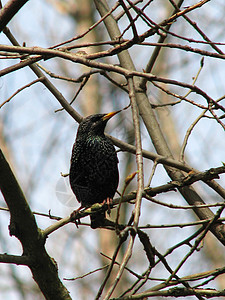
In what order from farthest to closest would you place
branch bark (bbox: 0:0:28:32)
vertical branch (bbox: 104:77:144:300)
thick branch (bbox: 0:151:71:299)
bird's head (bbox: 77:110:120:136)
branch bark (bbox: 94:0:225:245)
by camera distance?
bird's head (bbox: 77:110:120:136), branch bark (bbox: 94:0:225:245), thick branch (bbox: 0:151:71:299), branch bark (bbox: 0:0:28:32), vertical branch (bbox: 104:77:144:300)

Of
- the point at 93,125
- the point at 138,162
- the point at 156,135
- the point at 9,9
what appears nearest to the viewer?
the point at 138,162

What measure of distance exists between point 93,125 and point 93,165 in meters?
0.36

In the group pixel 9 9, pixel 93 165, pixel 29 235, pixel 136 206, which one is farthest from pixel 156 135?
pixel 136 206

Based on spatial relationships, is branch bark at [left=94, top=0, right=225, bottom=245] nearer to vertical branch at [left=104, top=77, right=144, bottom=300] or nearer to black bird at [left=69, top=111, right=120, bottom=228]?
black bird at [left=69, top=111, right=120, bottom=228]

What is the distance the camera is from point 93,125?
3.93 meters

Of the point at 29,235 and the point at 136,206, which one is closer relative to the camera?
the point at 136,206

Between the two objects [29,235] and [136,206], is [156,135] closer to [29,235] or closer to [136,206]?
[29,235]

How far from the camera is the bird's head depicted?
3.91m

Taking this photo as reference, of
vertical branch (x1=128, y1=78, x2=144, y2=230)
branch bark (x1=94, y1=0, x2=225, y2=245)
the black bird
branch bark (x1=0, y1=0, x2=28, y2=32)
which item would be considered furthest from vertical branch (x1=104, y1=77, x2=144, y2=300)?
the black bird

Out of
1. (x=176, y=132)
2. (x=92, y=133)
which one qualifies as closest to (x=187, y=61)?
(x=176, y=132)

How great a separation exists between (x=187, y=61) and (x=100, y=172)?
29.8 ft

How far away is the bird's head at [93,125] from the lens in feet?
12.8

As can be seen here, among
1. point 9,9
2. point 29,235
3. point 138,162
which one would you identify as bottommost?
point 138,162

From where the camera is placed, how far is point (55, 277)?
271 centimetres
